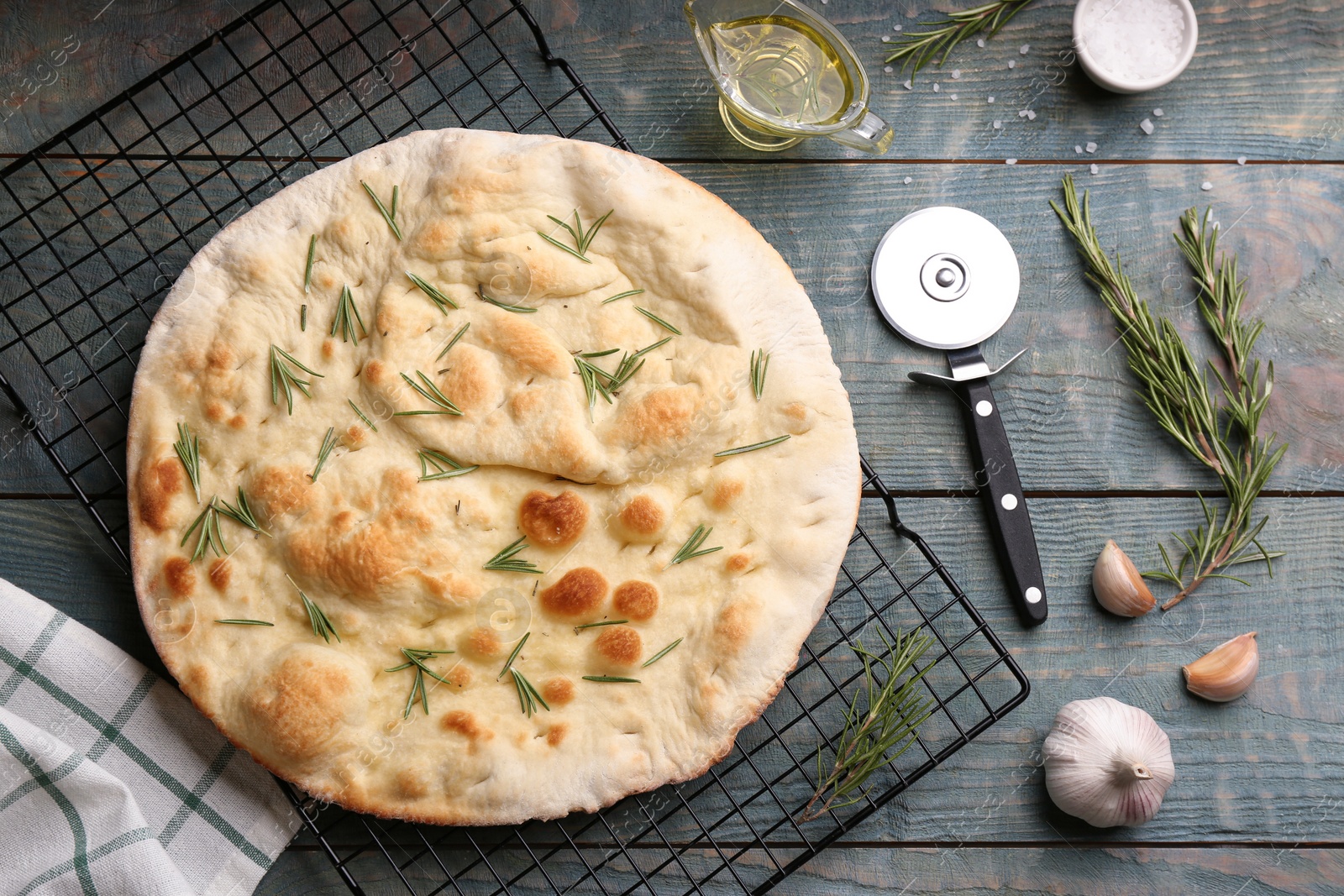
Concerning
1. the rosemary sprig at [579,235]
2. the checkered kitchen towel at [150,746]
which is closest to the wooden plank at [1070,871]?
the checkered kitchen towel at [150,746]

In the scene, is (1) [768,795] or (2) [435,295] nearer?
(2) [435,295]

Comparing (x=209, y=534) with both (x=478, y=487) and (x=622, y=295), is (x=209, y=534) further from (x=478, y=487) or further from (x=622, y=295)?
(x=622, y=295)

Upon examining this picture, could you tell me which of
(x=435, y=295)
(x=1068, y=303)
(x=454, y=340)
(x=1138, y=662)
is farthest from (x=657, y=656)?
(x=1068, y=303)

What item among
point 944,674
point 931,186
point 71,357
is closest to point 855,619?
point 944,674

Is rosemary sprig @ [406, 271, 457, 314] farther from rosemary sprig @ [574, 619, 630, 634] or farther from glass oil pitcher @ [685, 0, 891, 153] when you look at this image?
glass oil pitcher @ [685, 0, 891, 153]

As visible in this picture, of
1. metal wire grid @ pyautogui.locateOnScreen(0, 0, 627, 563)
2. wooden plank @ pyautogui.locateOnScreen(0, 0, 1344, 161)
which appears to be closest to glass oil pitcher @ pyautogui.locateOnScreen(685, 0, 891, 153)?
wooden plank @ pyautogui.locateOnScreen(0, 0, 1344, 161)

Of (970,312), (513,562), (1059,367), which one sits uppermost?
(513,562)

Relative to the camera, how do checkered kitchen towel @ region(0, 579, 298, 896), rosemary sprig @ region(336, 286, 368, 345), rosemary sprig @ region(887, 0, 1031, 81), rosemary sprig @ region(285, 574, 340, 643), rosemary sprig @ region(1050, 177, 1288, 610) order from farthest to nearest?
rosemary sprig @ region(887, 0, 1031, 81)
rosemary sprig @ region(1050, 177, 1288, 610)
checkered kitchen towel @ region(0, 579, 298, 896)
rosemary sprig @ region(336, 286, 368, 345)
rosemary sprig @ region(285, 574, 340, 643)
